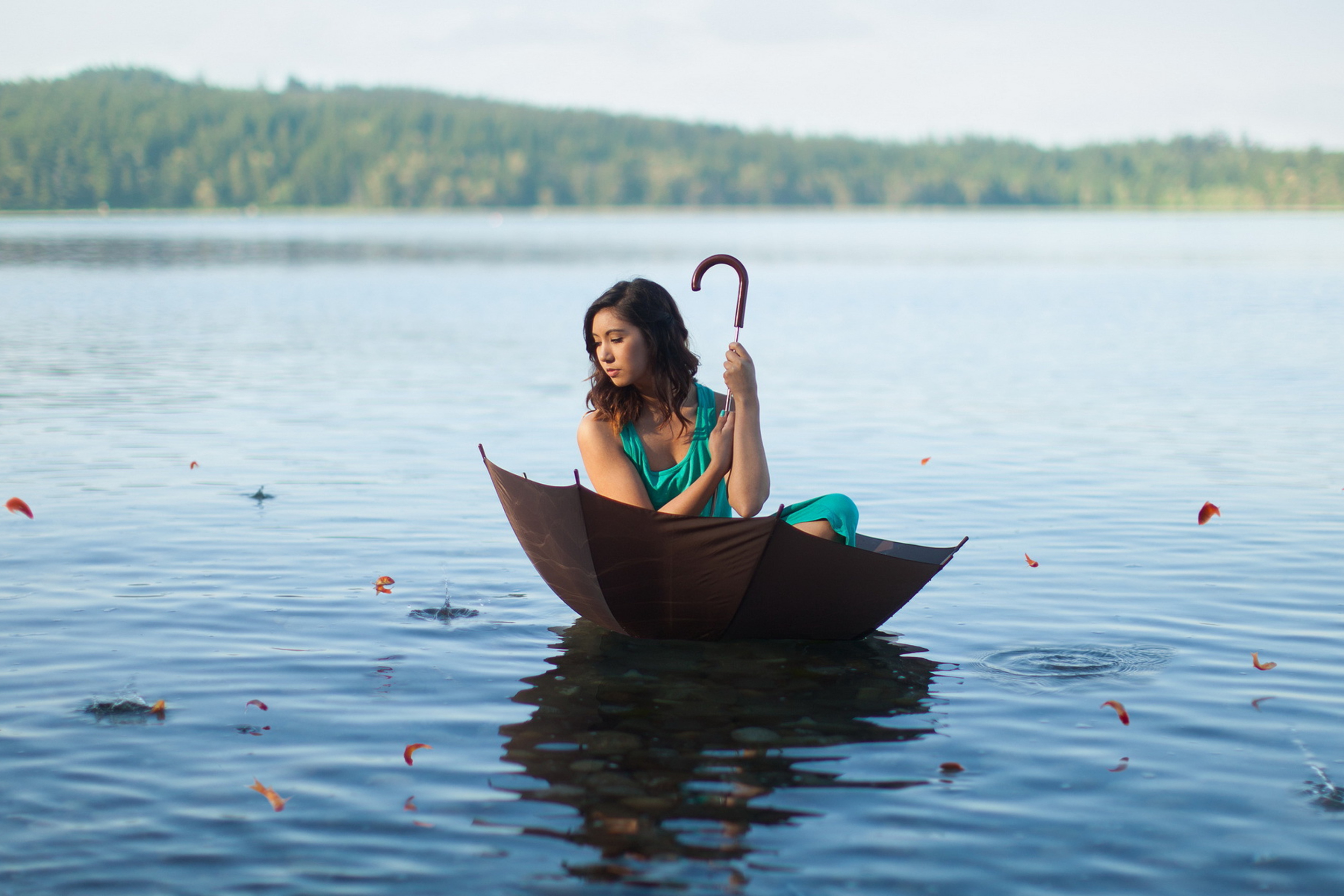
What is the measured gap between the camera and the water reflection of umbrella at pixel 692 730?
15.8ft

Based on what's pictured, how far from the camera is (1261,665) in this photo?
682 cm

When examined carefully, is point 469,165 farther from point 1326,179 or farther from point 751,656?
point 751,656

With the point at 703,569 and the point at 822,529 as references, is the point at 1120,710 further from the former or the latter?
the point at 703,569

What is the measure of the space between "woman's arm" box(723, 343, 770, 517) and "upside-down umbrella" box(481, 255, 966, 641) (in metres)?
0.28

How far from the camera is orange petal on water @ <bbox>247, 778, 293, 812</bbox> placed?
16.1 ft

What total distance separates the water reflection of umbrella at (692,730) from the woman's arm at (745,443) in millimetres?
889

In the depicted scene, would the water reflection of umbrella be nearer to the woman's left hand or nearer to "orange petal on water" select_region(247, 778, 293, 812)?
"orange petal on water" select_region(247, 778, 293, 812)

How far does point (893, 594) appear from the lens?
676 centimetres

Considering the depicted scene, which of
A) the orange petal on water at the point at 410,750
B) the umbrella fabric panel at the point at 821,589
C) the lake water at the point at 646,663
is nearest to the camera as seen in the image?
the lake water at the point at 646,663

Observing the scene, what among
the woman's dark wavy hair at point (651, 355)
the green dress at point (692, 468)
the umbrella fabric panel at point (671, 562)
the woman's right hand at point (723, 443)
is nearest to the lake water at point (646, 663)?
the umbrella fabric panel at point (671, 562)

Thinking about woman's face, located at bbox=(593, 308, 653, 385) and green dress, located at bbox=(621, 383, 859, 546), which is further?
green dress, located at bbox=(621, 383, 859, 546)

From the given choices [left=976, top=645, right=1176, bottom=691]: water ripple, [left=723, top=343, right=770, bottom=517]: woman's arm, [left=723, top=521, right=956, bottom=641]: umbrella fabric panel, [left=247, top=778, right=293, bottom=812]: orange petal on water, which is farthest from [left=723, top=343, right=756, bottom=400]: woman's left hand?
[left=247, top=778, right=293, bottom=812]: orange petal on water

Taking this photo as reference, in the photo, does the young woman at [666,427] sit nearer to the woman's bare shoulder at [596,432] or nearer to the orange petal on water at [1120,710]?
the woman's bare shoulder at [596,432]

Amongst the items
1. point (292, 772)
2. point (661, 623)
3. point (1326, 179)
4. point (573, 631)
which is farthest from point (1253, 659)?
point (1326, 179)
